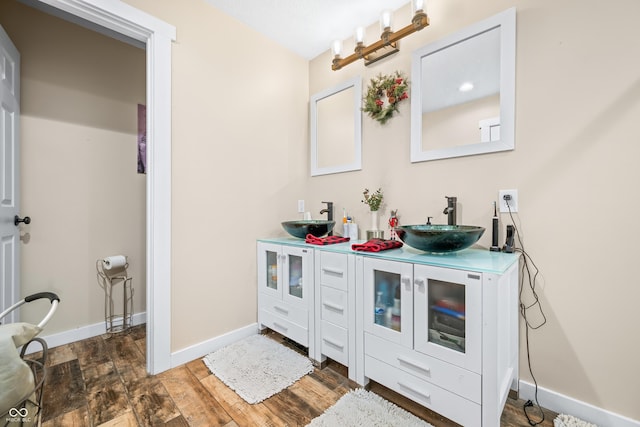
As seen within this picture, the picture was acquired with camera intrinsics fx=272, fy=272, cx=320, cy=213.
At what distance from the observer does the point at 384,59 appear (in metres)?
1.99

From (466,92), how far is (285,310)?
1834mm

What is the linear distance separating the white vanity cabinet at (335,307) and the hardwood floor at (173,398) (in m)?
0.14

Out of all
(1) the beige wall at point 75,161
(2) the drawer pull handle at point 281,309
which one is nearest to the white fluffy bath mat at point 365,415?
(2) the drawer pull handle at point 281,309

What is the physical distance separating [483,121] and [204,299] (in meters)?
2.10

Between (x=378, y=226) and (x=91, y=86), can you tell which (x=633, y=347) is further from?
(x=91, y=86)

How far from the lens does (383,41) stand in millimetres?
1852

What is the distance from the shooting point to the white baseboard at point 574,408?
1.19 m

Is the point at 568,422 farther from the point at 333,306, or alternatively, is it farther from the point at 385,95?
the point at 385,95

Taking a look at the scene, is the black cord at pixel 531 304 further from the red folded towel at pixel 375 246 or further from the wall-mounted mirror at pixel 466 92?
the red folded towel at pixel 375 246

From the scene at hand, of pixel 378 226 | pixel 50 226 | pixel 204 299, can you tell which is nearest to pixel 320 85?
pixel 378 226

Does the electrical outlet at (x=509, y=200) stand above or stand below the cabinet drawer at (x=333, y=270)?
above

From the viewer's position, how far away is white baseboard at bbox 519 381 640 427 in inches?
46.8

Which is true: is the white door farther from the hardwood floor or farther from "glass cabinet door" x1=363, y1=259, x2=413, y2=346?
"glass cabinet door" x1=363, y1=259, x2=413, y2=346

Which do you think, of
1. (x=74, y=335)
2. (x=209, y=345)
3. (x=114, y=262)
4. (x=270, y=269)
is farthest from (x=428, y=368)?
(x=74, y=335)
